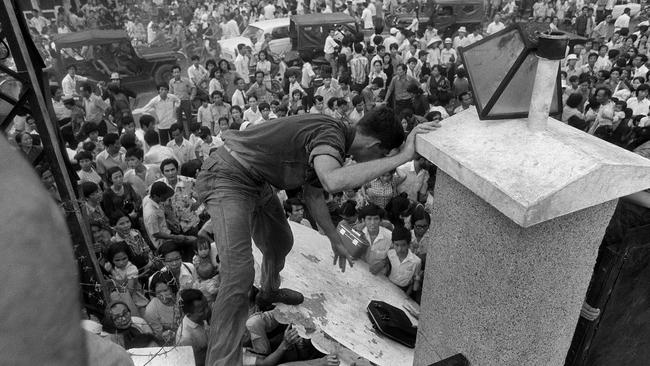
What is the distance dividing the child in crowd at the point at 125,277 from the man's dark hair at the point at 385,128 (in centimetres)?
314

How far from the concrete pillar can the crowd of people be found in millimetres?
434

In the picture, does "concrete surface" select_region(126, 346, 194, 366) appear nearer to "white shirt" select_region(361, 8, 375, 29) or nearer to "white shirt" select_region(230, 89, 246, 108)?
"white shirt" select_region(230, 89, 246, 108)

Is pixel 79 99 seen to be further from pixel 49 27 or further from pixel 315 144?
pixel 49 27

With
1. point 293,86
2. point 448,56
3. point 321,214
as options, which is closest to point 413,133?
point 321,214

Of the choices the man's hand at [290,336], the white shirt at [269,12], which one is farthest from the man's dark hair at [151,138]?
the white shirt at [269,12]

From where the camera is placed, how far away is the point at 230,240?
3225 millimetres

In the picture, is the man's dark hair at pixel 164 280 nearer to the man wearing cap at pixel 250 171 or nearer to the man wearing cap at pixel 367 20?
the man wearing cap at pixel 250 171

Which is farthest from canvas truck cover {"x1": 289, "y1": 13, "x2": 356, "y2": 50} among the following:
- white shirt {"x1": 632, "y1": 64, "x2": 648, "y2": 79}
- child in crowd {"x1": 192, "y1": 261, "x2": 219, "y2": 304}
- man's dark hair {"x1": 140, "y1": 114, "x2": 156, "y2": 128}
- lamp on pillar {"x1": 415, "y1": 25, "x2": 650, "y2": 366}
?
lamp on pillar {"x1": 415, "y1": 25, "x2": 650, "y2": 366}

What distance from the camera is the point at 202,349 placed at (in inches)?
169

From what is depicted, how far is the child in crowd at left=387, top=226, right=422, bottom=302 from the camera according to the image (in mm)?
5352

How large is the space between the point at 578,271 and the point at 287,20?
16918 millimetres

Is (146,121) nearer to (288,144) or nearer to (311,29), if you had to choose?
(288,144)

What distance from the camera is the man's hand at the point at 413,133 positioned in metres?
1.99

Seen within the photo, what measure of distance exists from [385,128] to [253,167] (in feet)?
2.88
